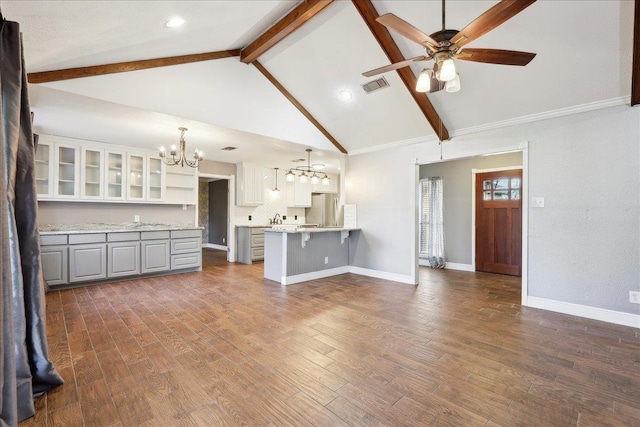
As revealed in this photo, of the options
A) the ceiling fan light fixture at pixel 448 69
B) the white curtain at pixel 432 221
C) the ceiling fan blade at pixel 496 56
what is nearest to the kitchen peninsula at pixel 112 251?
the white curtain at pixel 432 221

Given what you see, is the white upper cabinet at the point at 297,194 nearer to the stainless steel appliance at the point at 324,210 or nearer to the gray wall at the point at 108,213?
the stainless steel appliance at the point at 324,210

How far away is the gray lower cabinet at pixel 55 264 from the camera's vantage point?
4242mm

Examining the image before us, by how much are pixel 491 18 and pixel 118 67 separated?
3.55m

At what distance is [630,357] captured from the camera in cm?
248

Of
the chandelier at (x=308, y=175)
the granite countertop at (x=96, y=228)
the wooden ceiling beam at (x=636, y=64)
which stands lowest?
the granite countertop at (x=96, y=228)

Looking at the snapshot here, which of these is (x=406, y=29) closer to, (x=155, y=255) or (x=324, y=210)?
(x=155, y=255)

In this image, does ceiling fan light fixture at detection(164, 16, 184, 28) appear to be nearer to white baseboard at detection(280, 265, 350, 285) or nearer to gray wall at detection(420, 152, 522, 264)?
white baseboard at detection(280, 265, 350, 285)

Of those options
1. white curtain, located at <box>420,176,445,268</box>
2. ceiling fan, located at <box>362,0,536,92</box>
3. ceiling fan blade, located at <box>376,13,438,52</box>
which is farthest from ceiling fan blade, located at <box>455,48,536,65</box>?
white curtain, located at <box>420,176,445,268</box>

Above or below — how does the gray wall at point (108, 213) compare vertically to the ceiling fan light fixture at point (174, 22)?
below

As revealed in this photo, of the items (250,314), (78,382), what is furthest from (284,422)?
(250,314)

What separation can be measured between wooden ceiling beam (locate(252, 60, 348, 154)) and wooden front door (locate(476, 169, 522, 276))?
310 centimetres

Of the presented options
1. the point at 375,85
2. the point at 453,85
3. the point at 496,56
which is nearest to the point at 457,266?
the point at 375,85

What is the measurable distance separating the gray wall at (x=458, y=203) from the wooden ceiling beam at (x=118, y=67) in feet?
16.4

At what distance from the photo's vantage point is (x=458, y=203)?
21.0ft
